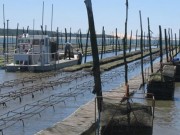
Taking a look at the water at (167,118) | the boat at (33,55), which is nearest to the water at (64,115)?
the water at (167,118)

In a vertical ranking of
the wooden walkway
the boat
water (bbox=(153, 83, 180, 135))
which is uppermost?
the boat

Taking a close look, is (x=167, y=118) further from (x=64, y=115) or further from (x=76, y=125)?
(x=76, y=125)

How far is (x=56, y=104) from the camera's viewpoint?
69.4 feet

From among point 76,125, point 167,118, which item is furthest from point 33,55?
point 76,125

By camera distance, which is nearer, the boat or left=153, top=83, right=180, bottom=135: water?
left=153, top=83, right=180, bottom=135: water

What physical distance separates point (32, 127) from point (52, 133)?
8.92 feet

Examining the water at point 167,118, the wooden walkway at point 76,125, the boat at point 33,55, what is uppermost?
the boat at point 33,55

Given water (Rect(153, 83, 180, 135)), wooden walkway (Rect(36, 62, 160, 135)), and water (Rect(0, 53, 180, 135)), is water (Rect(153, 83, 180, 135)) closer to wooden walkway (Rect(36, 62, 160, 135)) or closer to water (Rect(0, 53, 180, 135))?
water (Rect(0, 53, 180, 135))

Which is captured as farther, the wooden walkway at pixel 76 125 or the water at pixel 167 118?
the water at pixel 167 118

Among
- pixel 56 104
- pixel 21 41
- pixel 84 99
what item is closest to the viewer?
pixel 56 104

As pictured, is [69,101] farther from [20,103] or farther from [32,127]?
[32,127]

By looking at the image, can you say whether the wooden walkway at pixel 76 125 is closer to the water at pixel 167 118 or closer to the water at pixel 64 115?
the water at pixel 64 115

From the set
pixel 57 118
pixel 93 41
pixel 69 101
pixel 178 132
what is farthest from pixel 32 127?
pixel 69 101

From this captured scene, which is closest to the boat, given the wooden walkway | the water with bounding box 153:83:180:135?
the water with bounding box 153:83:180:135
